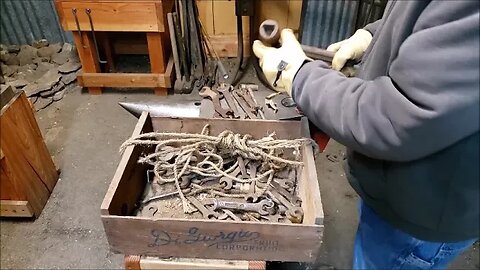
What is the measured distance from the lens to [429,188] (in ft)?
2.30

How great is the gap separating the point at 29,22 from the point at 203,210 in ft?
7.42

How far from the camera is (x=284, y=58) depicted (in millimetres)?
874

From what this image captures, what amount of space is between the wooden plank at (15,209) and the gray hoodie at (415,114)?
4.24ft

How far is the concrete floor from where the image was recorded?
61.9 inches

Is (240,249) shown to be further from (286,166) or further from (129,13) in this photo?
(129,13)

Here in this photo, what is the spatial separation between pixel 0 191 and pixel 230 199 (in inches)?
42.2

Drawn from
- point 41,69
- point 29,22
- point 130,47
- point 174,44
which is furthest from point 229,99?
point 29,22

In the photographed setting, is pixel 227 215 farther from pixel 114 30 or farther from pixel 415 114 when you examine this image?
pixel 114 30

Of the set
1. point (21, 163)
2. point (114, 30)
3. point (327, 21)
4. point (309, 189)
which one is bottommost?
point (21, 163)

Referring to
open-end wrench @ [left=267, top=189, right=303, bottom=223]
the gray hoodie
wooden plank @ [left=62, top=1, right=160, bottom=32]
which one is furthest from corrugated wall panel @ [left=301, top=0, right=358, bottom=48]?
the gray hoodie

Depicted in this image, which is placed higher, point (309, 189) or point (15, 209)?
point (309, 189)

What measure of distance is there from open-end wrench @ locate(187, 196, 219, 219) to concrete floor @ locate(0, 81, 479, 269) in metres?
0.73

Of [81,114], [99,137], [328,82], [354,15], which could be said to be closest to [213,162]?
[328,82]

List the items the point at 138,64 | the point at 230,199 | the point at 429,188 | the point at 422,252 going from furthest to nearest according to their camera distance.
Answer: the point at 138,64 → the point at 230,199 → the point at 422,252 → the point at 429,188
